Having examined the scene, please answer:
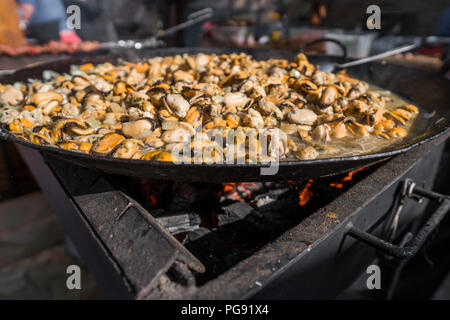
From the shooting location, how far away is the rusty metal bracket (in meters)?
0.75

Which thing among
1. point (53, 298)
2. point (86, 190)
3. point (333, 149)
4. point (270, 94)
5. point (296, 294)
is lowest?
point (53, 298)

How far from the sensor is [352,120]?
1303 mm

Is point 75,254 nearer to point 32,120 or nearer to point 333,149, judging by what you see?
point 32,120

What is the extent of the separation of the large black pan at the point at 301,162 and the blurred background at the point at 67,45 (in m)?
0.42

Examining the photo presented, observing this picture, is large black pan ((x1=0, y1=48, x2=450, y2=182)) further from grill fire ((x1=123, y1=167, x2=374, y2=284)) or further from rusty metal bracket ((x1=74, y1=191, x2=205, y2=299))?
grill fire ((x1=123, y1=167, x2=374, y2=284))

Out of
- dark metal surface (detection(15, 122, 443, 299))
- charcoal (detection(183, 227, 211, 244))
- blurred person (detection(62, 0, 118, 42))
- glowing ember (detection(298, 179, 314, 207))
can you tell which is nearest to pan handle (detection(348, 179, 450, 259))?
dark metal surface (detection(15, 122, 443, 299))

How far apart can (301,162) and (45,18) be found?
486 centimetres

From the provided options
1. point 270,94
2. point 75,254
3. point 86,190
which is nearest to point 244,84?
point 270,94

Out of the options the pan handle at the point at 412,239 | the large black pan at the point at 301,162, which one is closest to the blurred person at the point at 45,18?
the large black pan at the point at 301,162

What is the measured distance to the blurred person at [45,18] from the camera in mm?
4164

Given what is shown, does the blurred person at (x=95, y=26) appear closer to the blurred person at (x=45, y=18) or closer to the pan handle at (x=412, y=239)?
the blurred person at (x=45, y=18)

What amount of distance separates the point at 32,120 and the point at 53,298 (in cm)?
145

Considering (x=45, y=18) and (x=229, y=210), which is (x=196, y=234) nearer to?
(x=229, y=210)

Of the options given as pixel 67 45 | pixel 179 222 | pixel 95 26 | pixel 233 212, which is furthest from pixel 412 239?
pixel 95 26
